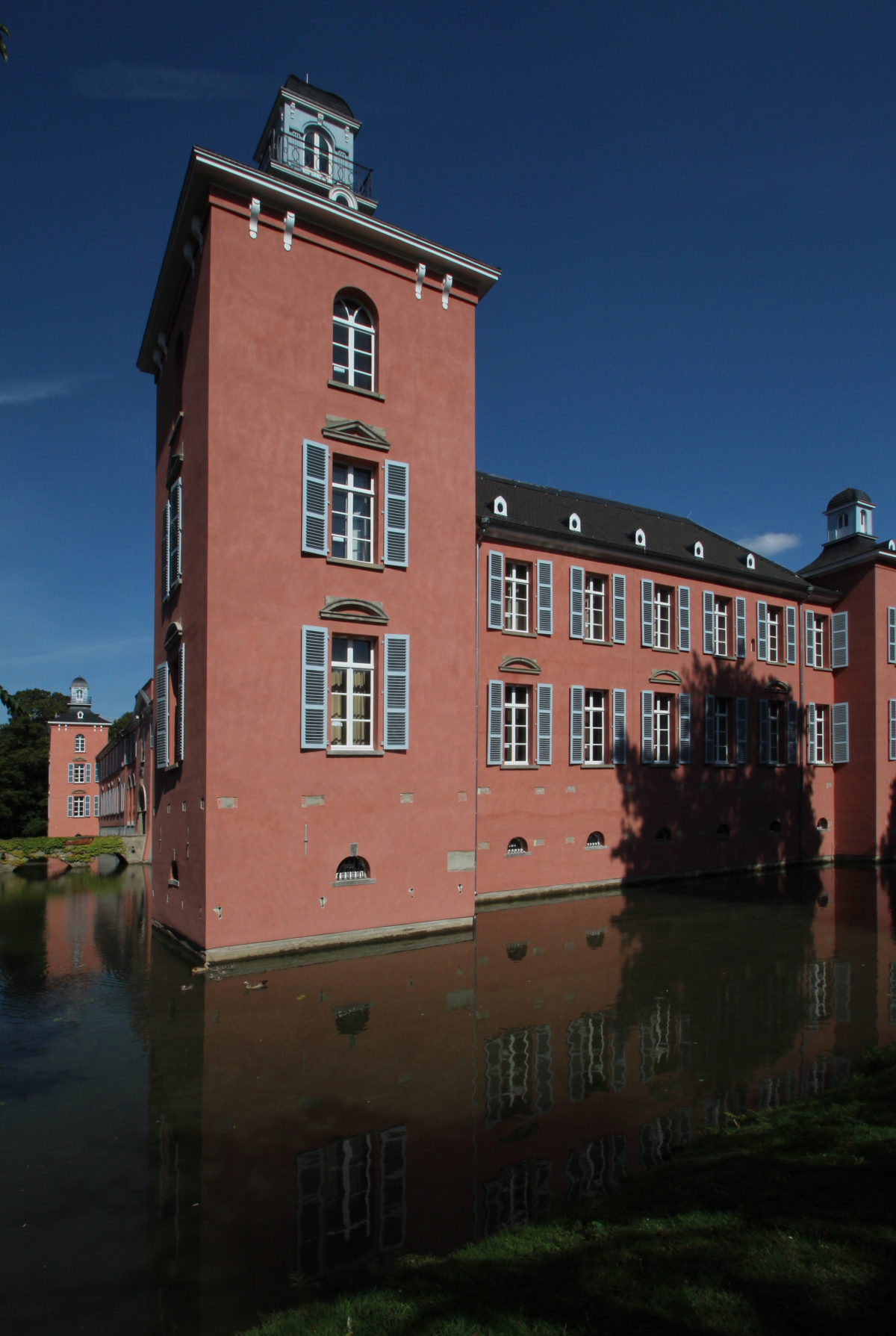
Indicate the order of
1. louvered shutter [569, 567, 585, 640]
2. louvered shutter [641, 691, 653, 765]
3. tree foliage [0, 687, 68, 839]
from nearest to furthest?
louvered shutter [569, 567, 585, 640] → louvered shutter [641, 691, 653, 765] → tree foliage [0, 687, 68, 839]

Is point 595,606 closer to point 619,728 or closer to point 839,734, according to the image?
point 619,728

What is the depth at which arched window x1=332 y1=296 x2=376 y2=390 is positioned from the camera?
47.2 feet

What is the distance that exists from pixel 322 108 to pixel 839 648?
2201cm

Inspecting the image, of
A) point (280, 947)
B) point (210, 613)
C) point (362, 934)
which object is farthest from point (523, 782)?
point (210, 613)

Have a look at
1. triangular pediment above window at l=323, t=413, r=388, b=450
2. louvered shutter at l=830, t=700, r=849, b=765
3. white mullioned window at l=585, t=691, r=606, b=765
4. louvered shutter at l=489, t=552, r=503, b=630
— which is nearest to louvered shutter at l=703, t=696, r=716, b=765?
white mullioned window at l=585, t=691, r=606, b=765

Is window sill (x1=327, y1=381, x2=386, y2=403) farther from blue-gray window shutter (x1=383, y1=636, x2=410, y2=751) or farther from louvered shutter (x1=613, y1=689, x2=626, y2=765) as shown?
louvered shutter (x1=613, y1=689, x2=626, y2=765)

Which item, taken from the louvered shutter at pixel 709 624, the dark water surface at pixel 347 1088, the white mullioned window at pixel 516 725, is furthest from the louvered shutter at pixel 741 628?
the dark water surface at pixel 347 1088

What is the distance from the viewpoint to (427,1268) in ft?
13.3

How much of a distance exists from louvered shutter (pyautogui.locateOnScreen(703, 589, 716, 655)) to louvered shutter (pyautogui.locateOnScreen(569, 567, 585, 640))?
5.03 m

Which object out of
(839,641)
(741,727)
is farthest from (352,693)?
(839,641)

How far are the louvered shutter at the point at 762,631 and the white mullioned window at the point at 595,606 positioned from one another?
6.70 metres

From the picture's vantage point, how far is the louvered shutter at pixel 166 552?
15398mm

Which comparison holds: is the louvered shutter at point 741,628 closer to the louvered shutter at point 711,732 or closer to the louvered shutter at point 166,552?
the louvered shutter at point 711,732

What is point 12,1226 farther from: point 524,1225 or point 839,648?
point 839,648
